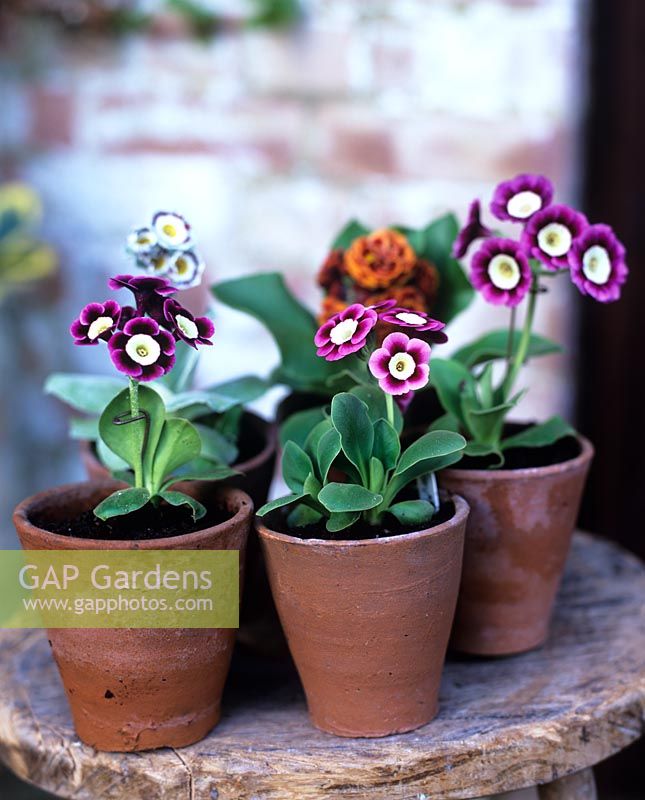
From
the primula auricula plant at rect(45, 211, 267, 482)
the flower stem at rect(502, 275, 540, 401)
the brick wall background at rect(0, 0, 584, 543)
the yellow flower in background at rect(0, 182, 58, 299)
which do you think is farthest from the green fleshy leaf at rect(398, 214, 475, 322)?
the yellow flower in background at rect(0, 182, 58, 299)

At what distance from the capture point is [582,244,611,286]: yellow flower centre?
31.5 inches

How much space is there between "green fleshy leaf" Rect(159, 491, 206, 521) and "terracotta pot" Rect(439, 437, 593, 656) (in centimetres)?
21

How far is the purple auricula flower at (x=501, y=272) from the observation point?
81 cm

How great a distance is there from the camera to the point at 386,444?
2.44 ft

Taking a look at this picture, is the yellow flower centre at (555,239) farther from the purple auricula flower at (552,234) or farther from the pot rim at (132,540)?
the pot rim at (132,540)

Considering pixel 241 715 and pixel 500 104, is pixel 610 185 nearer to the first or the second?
pixel 500 104

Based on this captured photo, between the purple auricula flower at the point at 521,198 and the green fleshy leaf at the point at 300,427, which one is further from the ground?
the purple auricula flower at the point at 521,198

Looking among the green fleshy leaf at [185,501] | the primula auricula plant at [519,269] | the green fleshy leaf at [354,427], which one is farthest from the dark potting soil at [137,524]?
the primula auricula plant at [519,269]

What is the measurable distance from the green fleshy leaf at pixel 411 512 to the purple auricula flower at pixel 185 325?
19cm

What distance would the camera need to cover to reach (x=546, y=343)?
37.8 inches

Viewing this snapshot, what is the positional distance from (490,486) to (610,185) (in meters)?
0.78

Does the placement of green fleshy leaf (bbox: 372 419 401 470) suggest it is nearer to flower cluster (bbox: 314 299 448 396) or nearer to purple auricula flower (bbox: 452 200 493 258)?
flower cluster (bbox: 314 299 448 396)

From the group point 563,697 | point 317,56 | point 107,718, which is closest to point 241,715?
point 107,718

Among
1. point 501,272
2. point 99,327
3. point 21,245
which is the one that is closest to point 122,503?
point 99,327
